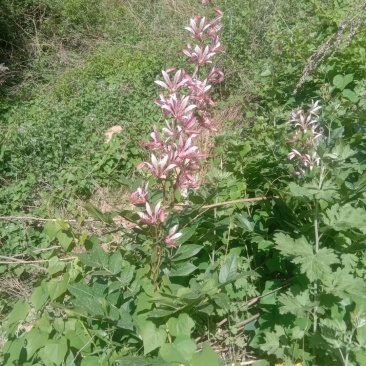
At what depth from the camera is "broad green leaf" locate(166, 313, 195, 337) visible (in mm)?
2164

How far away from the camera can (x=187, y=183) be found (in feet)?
7.29

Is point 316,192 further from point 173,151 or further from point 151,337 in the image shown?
point 151,337

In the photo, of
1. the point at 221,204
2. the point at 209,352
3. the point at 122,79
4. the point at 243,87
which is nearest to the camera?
the point at 209,352

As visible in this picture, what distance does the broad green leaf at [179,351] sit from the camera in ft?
6.61

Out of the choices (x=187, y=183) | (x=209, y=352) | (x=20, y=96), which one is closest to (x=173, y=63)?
(x=20, y=96)

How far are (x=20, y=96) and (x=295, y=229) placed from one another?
207 inches

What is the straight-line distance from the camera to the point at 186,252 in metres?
2.45

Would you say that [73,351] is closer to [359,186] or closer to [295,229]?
[295,229]

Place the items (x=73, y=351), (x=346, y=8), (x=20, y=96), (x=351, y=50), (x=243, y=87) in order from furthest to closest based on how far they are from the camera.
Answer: (x=20, y=96), (x=243, y=87), (x=346, y=8), (x=351, y=50), (x=73, y=351)

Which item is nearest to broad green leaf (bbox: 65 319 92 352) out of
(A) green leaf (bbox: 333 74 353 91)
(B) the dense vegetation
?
(B) the dense vegetation

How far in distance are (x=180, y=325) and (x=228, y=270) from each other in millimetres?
362

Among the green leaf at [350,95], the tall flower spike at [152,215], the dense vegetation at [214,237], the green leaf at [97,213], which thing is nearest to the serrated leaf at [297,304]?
the dense vegetation at [214,237]

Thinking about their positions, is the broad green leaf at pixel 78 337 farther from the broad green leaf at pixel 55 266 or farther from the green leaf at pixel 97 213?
the green leaf at pixel 97 213

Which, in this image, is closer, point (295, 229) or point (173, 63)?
point (295, 229)
